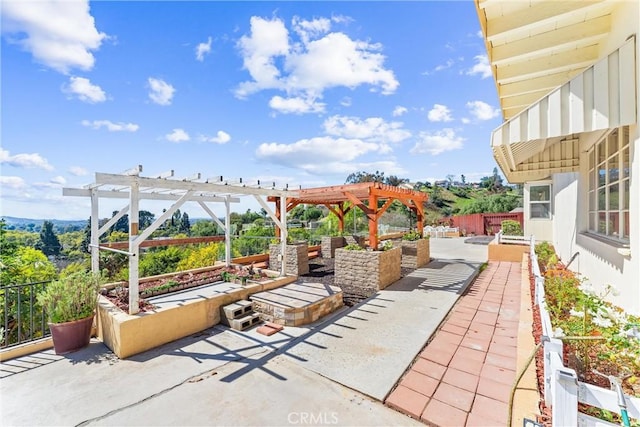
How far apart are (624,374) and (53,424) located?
16.8ft

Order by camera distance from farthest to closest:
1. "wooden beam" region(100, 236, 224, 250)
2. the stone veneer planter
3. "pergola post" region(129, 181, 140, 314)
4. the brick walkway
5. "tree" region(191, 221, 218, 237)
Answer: "tree" region(191, 221, 218, 237) < "wooden beam" region(100, 236, 224, 250) < "pergola post" region(129, 181, 140, 314) < the stone veneer planter < the brick walkway

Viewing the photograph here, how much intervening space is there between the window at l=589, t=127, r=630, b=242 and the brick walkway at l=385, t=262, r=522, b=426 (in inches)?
78.3

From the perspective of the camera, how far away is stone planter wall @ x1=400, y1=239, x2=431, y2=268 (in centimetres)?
928

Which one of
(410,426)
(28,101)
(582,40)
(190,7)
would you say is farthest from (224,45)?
(410,426)

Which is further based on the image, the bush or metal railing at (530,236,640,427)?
the bush

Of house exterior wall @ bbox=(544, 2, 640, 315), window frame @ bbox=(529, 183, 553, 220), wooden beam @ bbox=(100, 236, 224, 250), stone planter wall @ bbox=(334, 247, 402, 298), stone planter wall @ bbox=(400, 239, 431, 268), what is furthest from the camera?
window frame @ bbox=(529, 183, 553, 220)

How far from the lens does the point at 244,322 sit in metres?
4.79

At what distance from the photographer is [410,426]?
238 cm

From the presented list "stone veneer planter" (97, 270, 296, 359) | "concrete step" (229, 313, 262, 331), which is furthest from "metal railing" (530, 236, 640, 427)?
"stone veneer planter" (97, 270, 296, 359)

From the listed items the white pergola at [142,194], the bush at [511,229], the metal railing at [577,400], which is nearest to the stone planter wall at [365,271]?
the white pergola at [142,194]

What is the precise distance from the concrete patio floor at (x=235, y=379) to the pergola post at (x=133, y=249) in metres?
0.81

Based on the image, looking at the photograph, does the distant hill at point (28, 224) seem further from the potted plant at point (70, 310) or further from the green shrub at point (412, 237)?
the green shrub at point (412, 237)

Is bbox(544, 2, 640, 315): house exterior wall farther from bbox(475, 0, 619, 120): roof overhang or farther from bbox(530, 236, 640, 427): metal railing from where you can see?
bbox(530, 236, 640, 427): metal railing

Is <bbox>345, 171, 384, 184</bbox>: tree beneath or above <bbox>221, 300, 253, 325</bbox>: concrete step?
above
